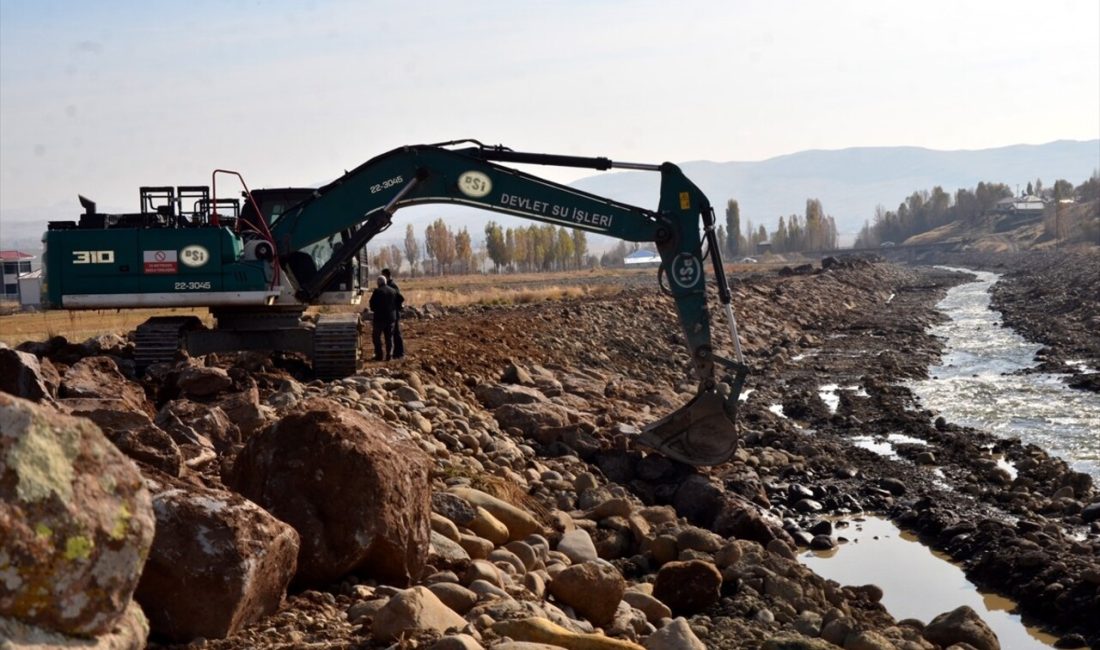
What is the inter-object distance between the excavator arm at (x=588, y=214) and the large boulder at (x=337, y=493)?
6.92 metres

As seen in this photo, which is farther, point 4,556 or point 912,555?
point 912,555

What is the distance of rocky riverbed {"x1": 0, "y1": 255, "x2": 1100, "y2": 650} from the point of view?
6.80 m

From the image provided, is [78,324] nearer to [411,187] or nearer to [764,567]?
[411,187]

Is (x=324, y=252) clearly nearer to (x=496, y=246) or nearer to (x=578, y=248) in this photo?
(x=496, y=246)

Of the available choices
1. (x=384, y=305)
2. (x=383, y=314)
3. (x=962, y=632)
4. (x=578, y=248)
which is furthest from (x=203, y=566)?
(x=578, y=248)

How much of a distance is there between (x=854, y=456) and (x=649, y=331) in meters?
13.4

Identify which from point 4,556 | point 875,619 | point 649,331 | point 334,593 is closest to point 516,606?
point 334,593

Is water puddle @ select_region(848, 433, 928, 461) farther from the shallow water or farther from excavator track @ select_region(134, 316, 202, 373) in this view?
excavator track @ select_region(134, 316, 202, 373)

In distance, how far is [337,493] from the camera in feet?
27.0

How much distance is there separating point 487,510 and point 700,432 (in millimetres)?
4938

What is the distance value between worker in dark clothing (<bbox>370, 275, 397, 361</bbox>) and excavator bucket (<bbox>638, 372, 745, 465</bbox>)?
218 inches

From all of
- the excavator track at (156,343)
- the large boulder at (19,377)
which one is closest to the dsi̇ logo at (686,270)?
the excavator track at (156,343)

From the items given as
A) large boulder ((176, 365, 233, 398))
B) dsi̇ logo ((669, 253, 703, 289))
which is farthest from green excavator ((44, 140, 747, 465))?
large boulder ((176, 365, 233, 398))

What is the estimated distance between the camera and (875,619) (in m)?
11.3
